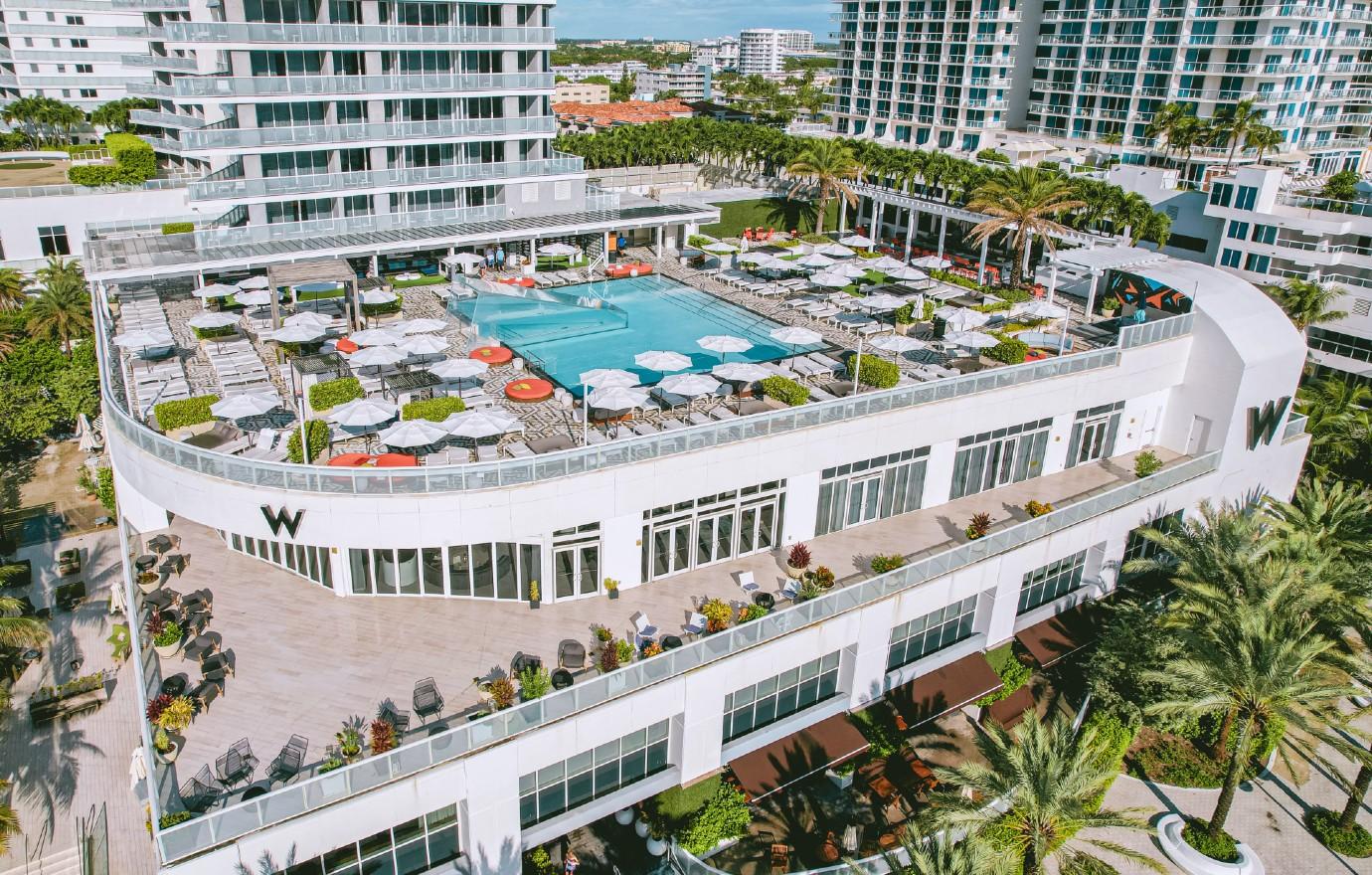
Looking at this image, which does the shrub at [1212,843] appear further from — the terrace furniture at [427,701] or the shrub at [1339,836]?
the terrace furniture at [427,701]

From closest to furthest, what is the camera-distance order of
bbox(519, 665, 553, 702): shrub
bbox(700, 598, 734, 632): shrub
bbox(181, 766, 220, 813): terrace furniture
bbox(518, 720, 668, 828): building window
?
1. bbox(181, 766, 220, 813): terrace furniture
2. bbox(519, 665, 553, 702): shrub
3. bbox(518, 720, 668, 828): building window
4. bbox(700, 598, 734, 632): shrub

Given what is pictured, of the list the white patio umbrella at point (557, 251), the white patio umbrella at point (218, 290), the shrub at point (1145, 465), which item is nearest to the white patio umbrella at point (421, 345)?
the white patio umbrella at point (218, 290)

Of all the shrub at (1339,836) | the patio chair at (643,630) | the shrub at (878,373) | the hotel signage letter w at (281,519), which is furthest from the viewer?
the shrub at (878,373)

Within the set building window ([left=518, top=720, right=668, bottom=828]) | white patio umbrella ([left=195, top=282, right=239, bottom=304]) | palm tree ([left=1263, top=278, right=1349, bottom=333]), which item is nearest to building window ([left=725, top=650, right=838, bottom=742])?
building window ([left=518, top=720, right=668, bottom=828])

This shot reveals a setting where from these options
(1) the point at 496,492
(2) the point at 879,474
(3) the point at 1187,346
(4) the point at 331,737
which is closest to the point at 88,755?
(4) the point at 331,737

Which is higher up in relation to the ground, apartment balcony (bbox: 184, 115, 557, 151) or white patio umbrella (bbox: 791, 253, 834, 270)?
apartment balcony (bbox: 184, 115, 557, 151)

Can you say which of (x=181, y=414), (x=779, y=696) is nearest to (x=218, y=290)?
(x=181, y=414)

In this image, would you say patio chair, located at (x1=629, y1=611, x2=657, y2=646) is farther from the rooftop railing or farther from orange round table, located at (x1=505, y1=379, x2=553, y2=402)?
orange round table, located at (x1=505, y1=379, x2=553, y2=402)
